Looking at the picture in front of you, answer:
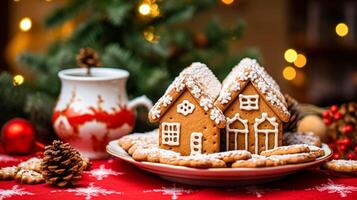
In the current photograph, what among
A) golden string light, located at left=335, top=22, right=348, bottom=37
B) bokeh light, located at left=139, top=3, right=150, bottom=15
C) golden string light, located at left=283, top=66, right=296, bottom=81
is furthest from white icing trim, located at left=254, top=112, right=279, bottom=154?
golden string light, located at left=283, top=66, right=296, bottom=81

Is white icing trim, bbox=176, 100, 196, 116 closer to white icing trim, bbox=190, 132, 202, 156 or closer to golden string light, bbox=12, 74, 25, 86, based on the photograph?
white icing trim, bbox=190, 132, 202, 156

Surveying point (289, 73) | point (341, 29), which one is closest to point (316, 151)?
point (341, 29)

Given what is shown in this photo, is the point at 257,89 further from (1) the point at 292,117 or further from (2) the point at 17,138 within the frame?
(2) the point at 17,138

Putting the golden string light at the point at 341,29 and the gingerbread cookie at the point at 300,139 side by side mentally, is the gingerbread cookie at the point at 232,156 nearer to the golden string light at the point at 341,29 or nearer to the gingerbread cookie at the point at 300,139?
the gingerbread cookie at the point at 300,139

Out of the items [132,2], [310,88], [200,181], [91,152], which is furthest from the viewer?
[310,88]

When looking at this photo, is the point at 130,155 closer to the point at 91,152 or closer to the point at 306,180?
the point at 91,152

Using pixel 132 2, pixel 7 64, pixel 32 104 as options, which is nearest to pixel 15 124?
pixel 32 104
